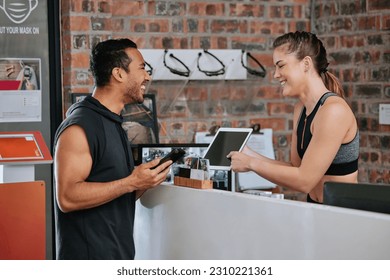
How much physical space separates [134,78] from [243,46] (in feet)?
7.37

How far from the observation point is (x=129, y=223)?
3047mm

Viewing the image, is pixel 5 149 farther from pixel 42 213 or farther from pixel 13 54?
pixel 13 54

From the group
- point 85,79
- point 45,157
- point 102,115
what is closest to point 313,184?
point 102,115

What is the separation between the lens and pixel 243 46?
5.29 m

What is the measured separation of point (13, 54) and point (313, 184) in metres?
2.33

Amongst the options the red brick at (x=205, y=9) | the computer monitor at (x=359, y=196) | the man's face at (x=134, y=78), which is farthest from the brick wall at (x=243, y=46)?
the computer monitor at (x=359, y=196)

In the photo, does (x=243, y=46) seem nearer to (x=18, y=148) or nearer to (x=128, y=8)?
(x=128, y=8)

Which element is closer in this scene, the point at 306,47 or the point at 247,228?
the point at 247,228

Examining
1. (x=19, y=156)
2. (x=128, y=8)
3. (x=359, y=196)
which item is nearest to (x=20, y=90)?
(x=128, y=8)

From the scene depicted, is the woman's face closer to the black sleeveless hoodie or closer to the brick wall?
the black sleeveless hoodie

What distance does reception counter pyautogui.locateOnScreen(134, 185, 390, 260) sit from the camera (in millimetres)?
2408

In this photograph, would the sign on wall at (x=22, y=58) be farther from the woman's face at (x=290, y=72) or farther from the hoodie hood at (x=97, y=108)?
the woman's face at (x=290, y=72)

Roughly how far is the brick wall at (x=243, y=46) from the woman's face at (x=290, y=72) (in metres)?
1.72

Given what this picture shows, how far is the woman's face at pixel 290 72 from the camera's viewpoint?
332 centimetres
